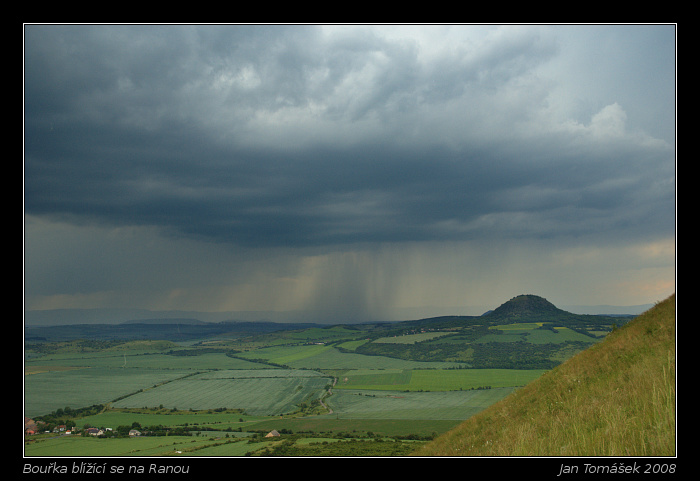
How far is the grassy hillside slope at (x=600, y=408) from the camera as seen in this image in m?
6.50

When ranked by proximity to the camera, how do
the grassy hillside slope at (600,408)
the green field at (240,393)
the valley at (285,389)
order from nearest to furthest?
the grassy hillside slope at (600,408), the valley at (285,389), the green field at (240,393)

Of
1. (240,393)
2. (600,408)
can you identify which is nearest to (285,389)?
(240,393)

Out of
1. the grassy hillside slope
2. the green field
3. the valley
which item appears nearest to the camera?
the grassy hillside slope

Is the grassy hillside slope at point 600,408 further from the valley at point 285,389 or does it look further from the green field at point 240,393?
the green field at point 240,393

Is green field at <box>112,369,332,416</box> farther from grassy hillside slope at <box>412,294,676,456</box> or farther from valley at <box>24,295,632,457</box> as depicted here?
grassy hillside slope at <box>412,294,676,456</box>

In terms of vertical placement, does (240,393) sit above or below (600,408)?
below

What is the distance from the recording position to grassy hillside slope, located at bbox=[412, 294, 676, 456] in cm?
650

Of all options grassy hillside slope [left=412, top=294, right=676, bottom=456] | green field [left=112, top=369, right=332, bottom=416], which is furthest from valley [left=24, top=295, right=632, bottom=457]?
grassy hillside slope [left=412, top=294, right=676, bottom=456]

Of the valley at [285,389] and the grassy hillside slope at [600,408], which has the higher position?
the grassy hillside slope at [600,408]

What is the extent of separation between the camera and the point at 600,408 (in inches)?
350

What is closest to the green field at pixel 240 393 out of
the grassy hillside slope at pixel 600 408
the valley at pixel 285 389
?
the valley at pixel 285 389

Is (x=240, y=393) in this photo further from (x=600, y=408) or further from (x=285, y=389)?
(x=600, y=408)

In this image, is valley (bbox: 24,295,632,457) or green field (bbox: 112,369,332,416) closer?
valley (bbox: 24,295,632,457)

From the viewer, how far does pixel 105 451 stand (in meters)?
40.2
